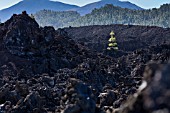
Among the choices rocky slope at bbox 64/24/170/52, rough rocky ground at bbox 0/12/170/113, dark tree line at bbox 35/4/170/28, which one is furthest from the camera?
dark tree line at bbox 35/4/170/28

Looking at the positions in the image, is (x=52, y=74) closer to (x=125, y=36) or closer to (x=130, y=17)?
(x=125, y=36)

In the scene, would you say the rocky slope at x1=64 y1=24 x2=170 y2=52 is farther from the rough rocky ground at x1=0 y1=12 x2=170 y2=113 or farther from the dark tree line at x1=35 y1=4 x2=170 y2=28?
the dark tree line at x1=35 y1=4 x2=170 y2=28

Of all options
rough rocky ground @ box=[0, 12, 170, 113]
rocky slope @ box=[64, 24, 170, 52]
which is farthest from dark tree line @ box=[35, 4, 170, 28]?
rough rocky ground @ box=[0, 12, 170, 113]

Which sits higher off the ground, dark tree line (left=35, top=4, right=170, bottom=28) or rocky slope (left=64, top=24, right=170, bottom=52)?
dark tree line (left=35, top=4, right=170, bottom=28)

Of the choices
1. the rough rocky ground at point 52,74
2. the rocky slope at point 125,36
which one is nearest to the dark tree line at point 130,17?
the rocky slope at point 125,36

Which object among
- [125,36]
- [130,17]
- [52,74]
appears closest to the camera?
[52,74]

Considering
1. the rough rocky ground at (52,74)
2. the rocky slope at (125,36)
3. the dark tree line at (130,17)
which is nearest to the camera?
the rough rocky ground at (52,74)

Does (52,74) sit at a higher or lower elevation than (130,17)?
lower

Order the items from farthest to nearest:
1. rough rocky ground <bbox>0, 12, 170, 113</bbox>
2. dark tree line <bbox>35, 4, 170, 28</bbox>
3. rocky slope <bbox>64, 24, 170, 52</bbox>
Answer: dark tree line <bbox>35, 4, 170, 28</bbox> < rocky slope <bbox>64, 24, 170, 52</bbox> < rough rocky ground <bbox>0, 12, 170, 113</bbox>

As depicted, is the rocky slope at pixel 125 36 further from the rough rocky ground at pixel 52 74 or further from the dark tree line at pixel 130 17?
the dark tree line at pixel 130 17

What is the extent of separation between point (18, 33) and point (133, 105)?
1447 inches

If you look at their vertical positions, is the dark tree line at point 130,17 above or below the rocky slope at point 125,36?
above

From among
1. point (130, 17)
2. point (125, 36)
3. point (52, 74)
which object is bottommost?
point (125, 36)

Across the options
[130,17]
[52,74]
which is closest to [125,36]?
[52,74]
